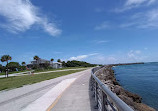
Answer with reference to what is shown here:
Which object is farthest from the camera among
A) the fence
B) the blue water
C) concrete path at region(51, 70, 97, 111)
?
the blue water

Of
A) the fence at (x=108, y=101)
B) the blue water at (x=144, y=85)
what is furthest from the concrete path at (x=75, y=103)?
the blue water at (x=144, y=85)

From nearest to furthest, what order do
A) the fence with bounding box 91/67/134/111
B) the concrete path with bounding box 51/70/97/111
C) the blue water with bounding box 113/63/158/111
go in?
the fence with bounding box 91/67/134/111 < the concrete path with bounding box 51/70/97/111 < the blue water with bounding box 113/63/158/111

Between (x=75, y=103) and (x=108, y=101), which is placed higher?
(x=108, y=101)

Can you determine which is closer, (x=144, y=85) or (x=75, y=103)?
(x=75, y=103)

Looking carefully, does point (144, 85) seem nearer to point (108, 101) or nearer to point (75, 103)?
point (75, 103)

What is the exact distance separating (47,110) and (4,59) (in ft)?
119

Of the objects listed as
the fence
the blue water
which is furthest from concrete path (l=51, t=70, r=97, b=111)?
the blue water

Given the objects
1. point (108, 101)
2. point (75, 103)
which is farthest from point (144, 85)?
point (108, 101)

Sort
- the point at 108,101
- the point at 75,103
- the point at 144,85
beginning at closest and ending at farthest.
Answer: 1. the point at 108,101
2. the point at 75,103
3. the point at 144,85

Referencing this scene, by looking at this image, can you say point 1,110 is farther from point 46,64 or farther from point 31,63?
point 31,63

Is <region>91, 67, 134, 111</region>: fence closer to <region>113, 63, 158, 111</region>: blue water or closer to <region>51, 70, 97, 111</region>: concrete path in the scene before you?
<region>51, 70, 97, 111</region>: concrete path

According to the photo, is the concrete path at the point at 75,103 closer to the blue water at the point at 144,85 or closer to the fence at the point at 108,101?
the fence at the point at 108,101

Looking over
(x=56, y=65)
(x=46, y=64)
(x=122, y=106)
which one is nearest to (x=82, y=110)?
(x=122, y=106)

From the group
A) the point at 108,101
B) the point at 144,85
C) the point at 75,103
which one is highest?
the point at 108,101
